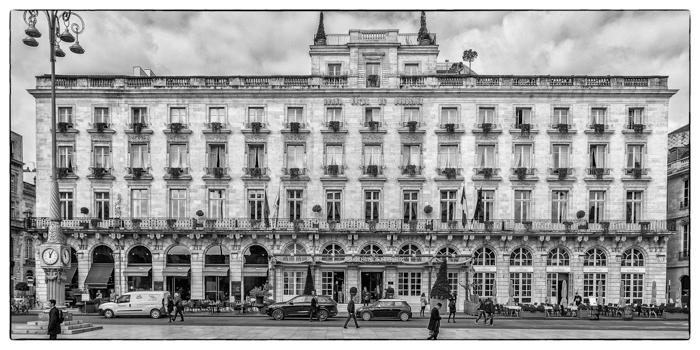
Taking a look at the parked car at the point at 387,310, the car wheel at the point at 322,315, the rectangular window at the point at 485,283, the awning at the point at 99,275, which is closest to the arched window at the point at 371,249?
the rectangular window at the point at 485,283

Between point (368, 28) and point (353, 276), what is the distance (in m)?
16.2

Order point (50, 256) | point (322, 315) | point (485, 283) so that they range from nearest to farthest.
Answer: point (50, 256), point (322, 315), point (485, 283)

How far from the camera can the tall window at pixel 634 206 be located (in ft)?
142

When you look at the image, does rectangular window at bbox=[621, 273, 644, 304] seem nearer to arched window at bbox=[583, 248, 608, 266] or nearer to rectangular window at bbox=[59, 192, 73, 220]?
arched window at bbox=[583, 248, 608, 266]

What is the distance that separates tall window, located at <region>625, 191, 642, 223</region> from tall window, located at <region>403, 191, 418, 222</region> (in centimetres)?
1409

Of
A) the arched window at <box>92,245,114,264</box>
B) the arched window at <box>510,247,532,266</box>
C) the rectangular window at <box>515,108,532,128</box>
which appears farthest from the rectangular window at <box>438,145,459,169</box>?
the arched window at <box>92,245,114,264</box>

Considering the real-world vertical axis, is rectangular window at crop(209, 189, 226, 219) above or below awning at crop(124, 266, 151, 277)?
above

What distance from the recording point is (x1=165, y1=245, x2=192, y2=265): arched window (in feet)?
142

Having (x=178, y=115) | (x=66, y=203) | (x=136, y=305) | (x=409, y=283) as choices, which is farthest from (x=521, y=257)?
(x=66, y=203)

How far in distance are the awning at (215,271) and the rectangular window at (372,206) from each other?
10079 mm

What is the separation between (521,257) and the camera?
142 feet

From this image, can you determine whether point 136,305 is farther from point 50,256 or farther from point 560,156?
point 560,156

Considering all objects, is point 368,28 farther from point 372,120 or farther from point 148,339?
point 148,339

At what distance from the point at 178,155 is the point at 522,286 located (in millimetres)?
24676
